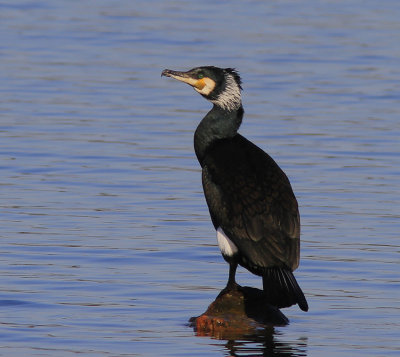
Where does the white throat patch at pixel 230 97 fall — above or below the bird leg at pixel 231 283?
above

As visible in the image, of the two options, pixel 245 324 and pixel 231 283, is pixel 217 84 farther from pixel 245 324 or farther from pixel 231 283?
pixel 245 324

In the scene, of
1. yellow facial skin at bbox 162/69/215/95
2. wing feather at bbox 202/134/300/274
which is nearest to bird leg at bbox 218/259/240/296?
wing feather at bbox 202/134/300/274

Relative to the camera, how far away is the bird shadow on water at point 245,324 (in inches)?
289

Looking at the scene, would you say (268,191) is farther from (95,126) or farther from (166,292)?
(95,126)

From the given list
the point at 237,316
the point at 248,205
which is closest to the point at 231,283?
the point at 237,316

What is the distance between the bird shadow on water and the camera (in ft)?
24.1

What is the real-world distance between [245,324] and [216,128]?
135 cm

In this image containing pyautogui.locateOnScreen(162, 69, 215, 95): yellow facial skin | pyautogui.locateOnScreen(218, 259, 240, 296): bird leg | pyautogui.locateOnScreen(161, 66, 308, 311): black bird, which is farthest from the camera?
pyautogui.locateOnScreen(162, 69, 215, 95): yellow facial skin

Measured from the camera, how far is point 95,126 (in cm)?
1384

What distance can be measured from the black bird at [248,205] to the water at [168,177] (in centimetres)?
39

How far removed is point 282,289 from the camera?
24.5 ft

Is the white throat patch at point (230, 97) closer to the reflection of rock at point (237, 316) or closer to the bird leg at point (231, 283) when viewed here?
the bird leg at point (231, 283)

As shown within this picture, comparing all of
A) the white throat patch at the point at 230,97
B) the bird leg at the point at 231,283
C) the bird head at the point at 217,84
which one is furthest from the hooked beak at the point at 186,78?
the bird leg at the point at 231,283

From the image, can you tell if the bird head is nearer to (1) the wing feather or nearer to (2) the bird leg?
(1) the wing feather
